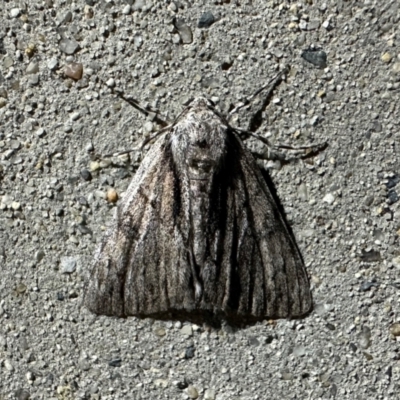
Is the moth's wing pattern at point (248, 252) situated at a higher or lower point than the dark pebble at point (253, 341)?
higher

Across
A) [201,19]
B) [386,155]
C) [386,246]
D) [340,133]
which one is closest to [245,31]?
[201,19]

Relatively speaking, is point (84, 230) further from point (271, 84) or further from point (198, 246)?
point (271, 84)

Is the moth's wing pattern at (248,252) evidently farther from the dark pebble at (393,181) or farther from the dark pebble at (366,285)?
the dark pebble at (393,181)

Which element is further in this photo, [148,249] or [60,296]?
[60,296]

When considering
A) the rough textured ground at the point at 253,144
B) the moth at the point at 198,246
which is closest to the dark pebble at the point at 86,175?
the rough textured ground at the point at 253,144

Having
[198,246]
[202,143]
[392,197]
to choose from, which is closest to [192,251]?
[198,246]

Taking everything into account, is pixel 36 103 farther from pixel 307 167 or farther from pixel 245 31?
pixel 307 167
